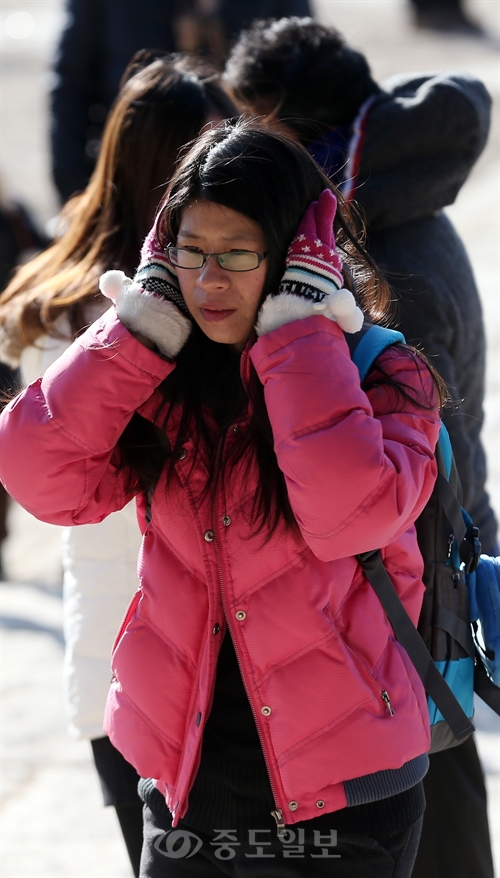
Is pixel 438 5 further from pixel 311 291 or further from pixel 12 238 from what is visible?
pixel 311 291

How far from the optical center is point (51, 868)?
3076mm

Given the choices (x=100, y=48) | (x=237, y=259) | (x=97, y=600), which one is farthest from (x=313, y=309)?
(x=100, y=48)

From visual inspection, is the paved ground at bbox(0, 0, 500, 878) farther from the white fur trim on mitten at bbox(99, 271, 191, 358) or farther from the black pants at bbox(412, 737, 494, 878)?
the white fur trim on mitten at bbox(99, 271, 191, 358)

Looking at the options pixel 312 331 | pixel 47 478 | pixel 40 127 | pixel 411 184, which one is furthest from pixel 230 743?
pixel 40 127

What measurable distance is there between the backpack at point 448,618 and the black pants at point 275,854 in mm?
217

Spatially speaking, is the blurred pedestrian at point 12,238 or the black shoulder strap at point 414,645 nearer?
the black shoulder strap at point 414,645

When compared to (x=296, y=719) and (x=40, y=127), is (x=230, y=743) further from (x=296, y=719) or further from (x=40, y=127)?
(x=40, y=127)

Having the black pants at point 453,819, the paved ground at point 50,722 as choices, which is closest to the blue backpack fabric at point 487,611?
the black pants at point 453,819

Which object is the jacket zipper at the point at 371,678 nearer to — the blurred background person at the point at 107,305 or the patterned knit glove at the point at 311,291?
the patterned knit glove at the point at 311,291

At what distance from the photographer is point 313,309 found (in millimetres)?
1792

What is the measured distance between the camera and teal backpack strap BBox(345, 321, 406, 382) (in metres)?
1.92

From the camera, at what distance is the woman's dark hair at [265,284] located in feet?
6.06

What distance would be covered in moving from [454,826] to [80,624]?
956 mm

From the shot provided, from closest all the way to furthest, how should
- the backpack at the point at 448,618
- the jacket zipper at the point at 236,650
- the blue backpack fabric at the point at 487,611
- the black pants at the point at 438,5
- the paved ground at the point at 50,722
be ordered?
the jacket zipper at the point at 236,650
the backpack at the point at 448,618
the blue backpack fabric at the point at 487,611
the paved ground at the point at 50,722
the black pants at the point at 438,5
